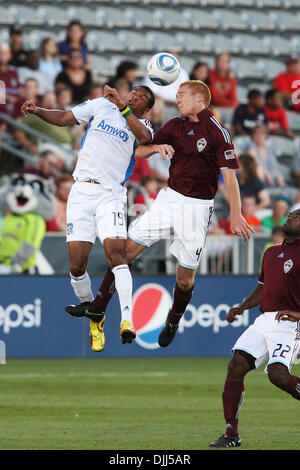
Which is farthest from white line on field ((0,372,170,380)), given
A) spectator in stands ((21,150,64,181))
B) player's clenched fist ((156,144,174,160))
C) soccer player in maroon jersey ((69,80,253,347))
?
player's clenched fist ((156,144,174,160))

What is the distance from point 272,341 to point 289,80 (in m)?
12.7

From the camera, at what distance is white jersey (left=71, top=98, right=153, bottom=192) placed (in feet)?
33.2

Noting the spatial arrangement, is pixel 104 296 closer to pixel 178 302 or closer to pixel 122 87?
pixel 178 302

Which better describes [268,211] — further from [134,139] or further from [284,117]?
[134,139]

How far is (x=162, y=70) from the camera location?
32.2 feet

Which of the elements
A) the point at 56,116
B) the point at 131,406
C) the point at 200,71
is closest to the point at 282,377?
the point at 56,116

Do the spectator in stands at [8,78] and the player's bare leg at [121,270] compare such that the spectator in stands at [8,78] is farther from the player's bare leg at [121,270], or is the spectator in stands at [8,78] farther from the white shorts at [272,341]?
the white shorts at [272,341]

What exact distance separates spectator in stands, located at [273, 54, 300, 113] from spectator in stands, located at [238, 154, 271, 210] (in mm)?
3560

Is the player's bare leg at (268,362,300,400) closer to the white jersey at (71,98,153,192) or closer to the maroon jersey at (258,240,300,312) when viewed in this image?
the maroon jersey at (258,240,300,312)

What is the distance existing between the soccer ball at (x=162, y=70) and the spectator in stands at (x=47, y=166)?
7.44 m

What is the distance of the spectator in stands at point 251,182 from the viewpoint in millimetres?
18703

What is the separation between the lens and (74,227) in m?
10.2

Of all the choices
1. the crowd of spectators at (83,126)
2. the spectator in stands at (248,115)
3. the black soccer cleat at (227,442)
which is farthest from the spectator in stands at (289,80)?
the black soccer cleat at (227,442)
